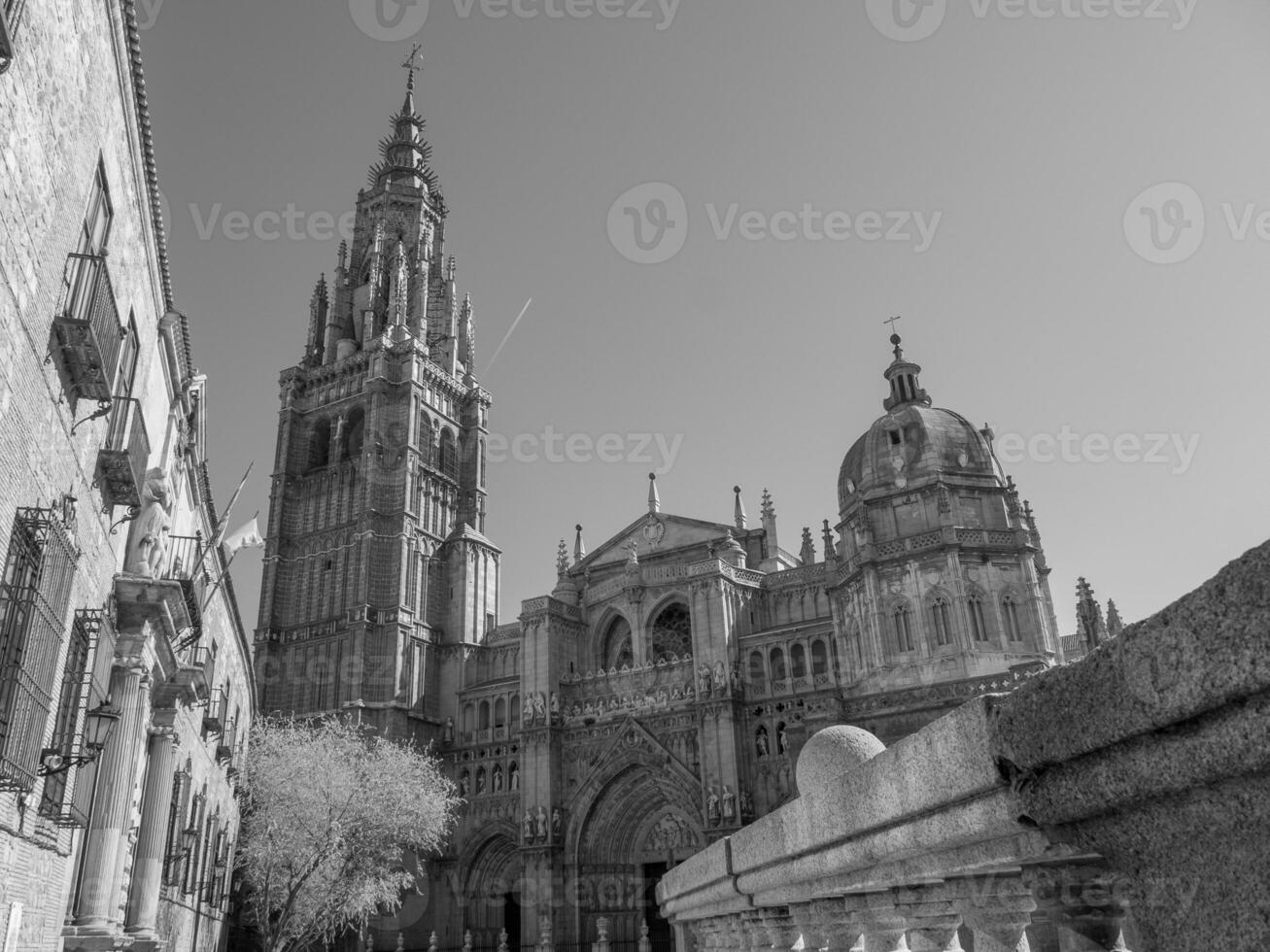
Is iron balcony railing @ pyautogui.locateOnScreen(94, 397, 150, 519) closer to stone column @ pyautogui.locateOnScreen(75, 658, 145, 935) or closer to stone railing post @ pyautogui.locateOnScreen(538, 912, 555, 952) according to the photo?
stone column @ pyautogui.locateOnScreen(75, 658, 145, 935)

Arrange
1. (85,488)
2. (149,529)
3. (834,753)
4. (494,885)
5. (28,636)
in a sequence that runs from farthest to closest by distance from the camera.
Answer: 1. (494,885)
2. (149,529)
3. (85,488)
4. (28,636)
5. (834,753)

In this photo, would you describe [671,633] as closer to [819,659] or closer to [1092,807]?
[819,659]

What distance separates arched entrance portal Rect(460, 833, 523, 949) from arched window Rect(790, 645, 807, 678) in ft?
46.9

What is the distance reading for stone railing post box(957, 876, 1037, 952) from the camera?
396cm

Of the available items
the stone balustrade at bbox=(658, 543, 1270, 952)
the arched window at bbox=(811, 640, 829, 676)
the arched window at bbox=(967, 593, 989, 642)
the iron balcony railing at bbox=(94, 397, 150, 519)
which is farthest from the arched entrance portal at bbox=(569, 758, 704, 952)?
the stone balustrade at bbox=(658, 543, 1270, 952)

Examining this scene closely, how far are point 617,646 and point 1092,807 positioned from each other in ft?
141

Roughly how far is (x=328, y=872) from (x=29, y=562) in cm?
2643

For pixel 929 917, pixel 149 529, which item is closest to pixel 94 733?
pixel 149 529

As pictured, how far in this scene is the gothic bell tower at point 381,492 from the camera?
4722 cm

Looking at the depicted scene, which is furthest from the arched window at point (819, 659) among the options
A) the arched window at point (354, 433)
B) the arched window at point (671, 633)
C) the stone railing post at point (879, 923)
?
the stone railing post at point (879, 923)

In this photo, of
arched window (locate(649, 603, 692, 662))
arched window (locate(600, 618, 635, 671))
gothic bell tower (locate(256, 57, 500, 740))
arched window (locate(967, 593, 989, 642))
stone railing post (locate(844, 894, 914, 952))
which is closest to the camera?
stone railing post (locate(844, 894, 914, 952))

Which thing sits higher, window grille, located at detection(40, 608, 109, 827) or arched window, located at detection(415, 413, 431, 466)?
arched window, located at detection(415, 413, 431, 466)

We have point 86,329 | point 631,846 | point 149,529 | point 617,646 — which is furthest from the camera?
point 617,646

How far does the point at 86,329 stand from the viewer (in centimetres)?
1041
